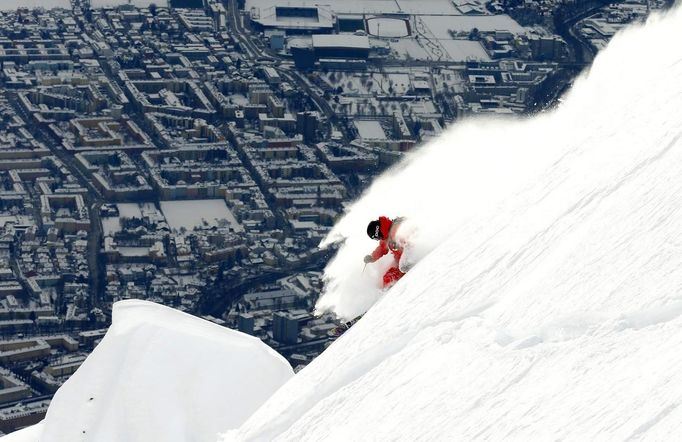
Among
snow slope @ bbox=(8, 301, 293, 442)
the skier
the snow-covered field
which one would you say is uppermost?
the skier

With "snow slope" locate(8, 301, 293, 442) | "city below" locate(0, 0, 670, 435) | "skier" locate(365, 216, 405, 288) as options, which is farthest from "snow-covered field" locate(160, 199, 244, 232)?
"skier" locate(365, 216, 405, 288)

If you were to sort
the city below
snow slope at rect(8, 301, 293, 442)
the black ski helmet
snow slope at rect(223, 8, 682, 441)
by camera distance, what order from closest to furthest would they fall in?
snow slope at rect(223, 8, 682, 441), snow slope at rect(8, 301, 293, 442), the black ski helmet, the city below

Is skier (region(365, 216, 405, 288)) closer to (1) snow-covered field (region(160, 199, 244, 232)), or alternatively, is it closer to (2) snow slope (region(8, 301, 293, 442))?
(2) snow slope (region(8, 301, 293, 442))

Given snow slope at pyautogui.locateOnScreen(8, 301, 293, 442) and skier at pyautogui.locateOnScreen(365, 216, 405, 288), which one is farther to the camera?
skier at pyautogui.locateOnScreen(365, 216, 405, 288)

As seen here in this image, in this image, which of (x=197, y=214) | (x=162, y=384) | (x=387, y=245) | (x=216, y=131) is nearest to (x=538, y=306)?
(x=387, y=245)

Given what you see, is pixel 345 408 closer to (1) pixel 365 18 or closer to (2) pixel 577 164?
(2) pixel 577 164

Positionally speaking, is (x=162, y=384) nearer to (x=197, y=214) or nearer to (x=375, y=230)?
(x=375, y=230)

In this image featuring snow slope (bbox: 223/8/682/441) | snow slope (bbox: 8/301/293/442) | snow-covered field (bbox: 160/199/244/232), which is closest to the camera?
snow slope (bbox: 223/8/682/441)
